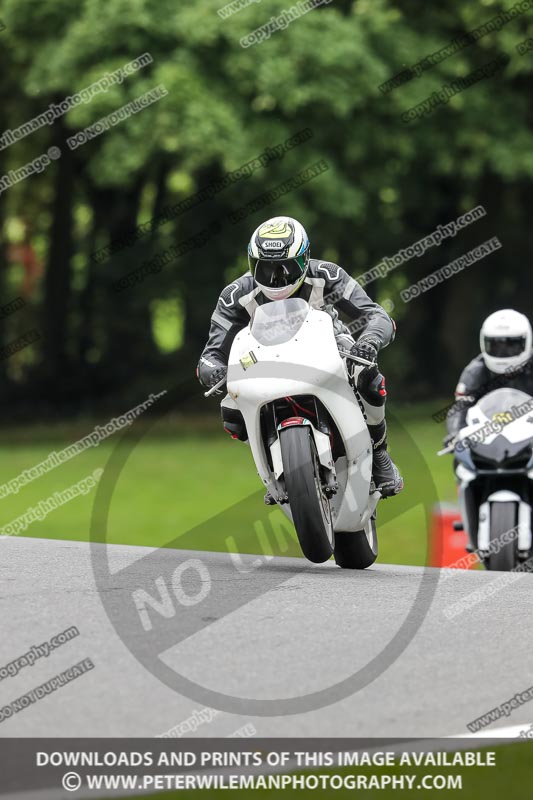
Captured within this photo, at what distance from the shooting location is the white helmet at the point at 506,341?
970 cm

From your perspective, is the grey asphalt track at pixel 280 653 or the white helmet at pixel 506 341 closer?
the grey asphalt track at pixel 280 653

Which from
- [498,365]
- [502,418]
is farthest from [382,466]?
[498,365]

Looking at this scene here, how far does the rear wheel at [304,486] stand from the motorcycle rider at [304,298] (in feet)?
1.67

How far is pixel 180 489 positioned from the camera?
58.7ft

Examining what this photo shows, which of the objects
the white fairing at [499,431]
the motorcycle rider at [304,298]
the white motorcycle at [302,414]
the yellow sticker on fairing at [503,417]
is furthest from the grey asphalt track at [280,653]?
the yellow sticker on fairing at [503,417]

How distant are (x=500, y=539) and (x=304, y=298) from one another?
99.3 inches

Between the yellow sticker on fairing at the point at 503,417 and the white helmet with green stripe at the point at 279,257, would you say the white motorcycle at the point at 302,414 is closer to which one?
the white helmet with green stripe at the point at 279,257

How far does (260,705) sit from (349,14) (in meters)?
18.8

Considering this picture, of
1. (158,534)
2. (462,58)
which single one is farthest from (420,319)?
(158,534)

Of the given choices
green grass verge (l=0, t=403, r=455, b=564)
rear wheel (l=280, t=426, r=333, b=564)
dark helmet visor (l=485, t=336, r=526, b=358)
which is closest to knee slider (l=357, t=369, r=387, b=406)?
rear wheel (l=280, t=426, r=333, b=564)

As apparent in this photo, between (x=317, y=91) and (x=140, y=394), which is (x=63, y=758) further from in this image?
(x=140, y=394)

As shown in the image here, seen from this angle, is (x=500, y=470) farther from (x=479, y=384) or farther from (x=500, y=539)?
(x=479, y=384)

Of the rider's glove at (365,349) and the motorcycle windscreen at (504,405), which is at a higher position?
the rider's glove at (365,349)

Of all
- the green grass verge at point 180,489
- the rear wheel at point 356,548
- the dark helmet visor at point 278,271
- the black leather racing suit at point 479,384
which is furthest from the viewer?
the green grass verge at point 180,489
